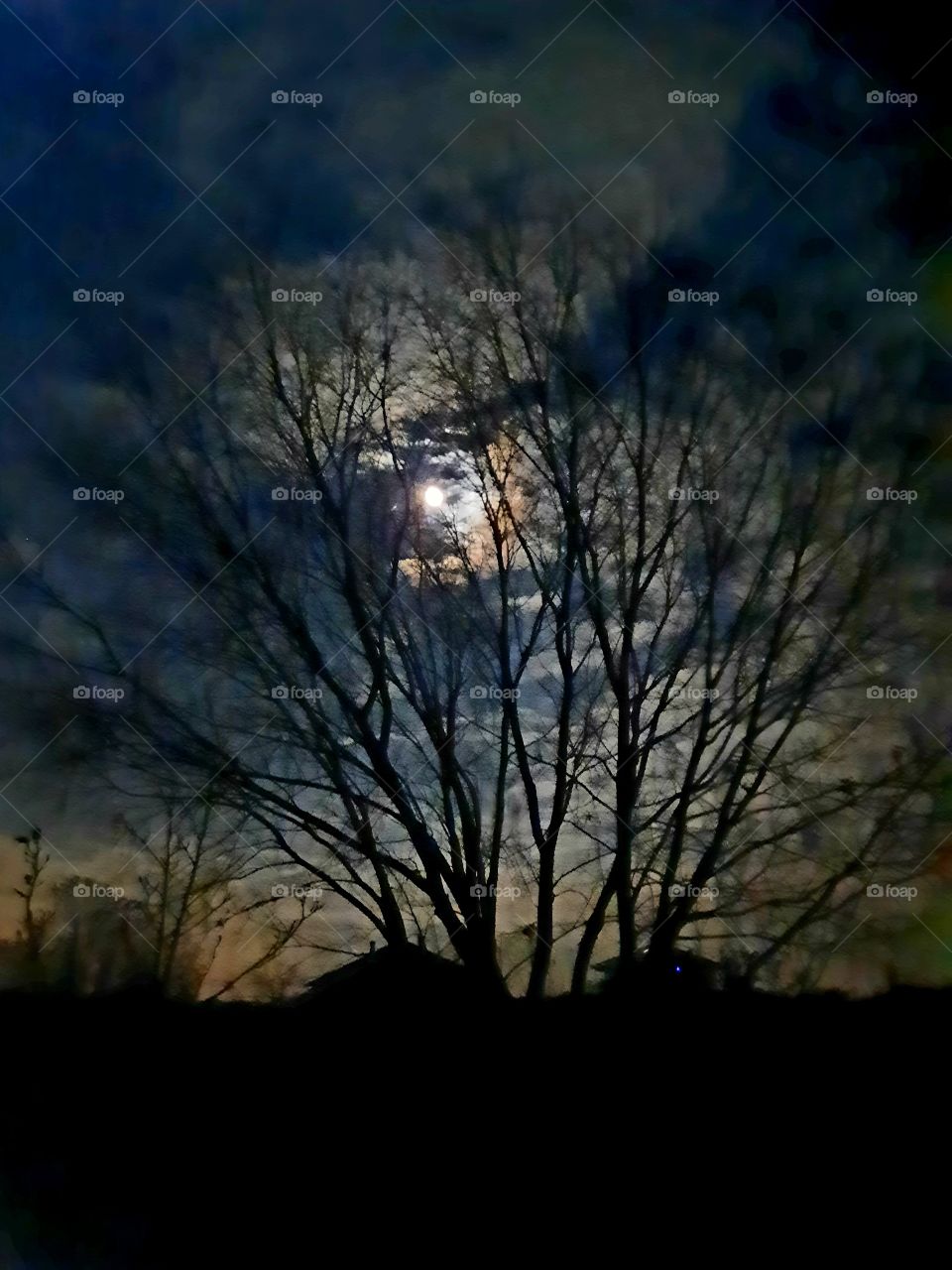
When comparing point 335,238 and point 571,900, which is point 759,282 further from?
point 571,900

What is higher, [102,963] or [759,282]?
[759,282]

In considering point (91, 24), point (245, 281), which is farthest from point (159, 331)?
point (91, 24)

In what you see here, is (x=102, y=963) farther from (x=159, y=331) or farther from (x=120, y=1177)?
(x=159, y=331)

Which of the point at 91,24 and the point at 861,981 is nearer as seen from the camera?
the point at 861,981

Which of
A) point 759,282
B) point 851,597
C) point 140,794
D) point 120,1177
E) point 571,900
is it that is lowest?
point 120,1177

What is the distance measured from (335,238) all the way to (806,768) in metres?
1.11

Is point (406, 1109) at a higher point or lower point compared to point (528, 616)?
lower

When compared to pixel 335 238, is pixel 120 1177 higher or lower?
lower

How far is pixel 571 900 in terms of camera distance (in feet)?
5.50

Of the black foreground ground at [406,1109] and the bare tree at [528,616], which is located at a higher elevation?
the bare tree at [528,616]

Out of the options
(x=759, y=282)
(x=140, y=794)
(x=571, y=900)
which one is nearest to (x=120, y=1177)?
(x=140, y=794)

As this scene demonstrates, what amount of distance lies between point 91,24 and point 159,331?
521 mm

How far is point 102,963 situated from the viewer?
66.9 inches

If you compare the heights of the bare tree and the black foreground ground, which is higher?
the bare tree
